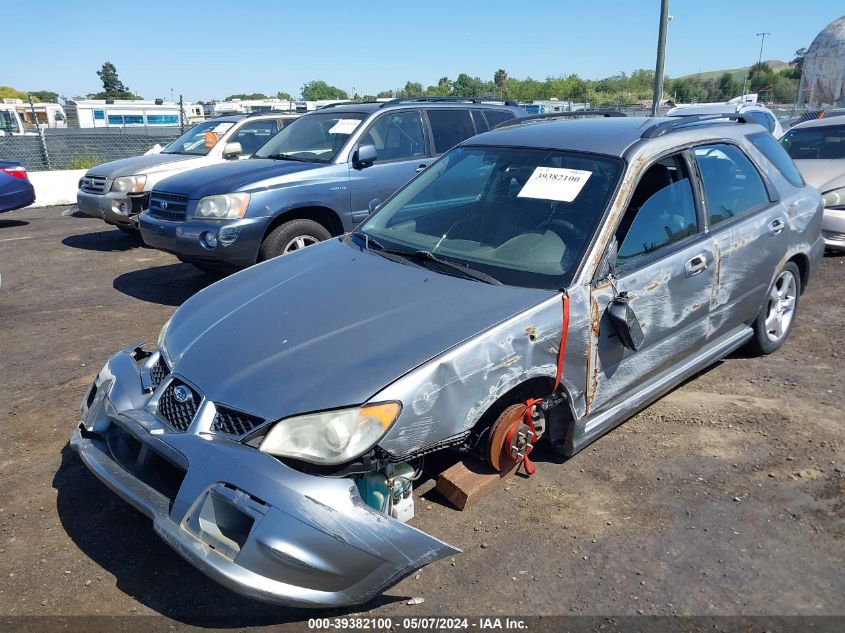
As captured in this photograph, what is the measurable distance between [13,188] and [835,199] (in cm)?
1151

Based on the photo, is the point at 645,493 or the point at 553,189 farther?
the point at 553,189

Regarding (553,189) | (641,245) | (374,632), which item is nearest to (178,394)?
(374,632)

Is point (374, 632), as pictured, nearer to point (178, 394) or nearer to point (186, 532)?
point (186, 532)

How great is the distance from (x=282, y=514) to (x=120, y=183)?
795cm

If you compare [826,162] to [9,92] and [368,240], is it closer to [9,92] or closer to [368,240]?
[368,240]

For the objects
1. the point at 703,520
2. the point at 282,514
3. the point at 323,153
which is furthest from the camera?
the point at 323,153

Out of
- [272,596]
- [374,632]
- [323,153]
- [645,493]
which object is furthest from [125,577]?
[323,153]

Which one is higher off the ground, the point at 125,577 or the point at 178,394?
the point at 178,394

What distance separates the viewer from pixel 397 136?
24.1 ft

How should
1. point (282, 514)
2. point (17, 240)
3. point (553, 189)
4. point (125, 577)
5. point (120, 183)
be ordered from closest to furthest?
point (282, 514) → point (125, 577) → point (553, 189) → point (120, 183) → point (17, 240)

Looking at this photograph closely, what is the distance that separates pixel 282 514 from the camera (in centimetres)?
222

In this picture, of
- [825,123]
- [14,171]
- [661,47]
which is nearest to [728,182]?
[825,123]

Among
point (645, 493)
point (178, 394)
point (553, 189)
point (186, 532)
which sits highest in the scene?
point (553, 189)

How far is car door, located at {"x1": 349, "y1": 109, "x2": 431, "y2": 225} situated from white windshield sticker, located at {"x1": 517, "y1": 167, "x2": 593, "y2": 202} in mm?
3413
